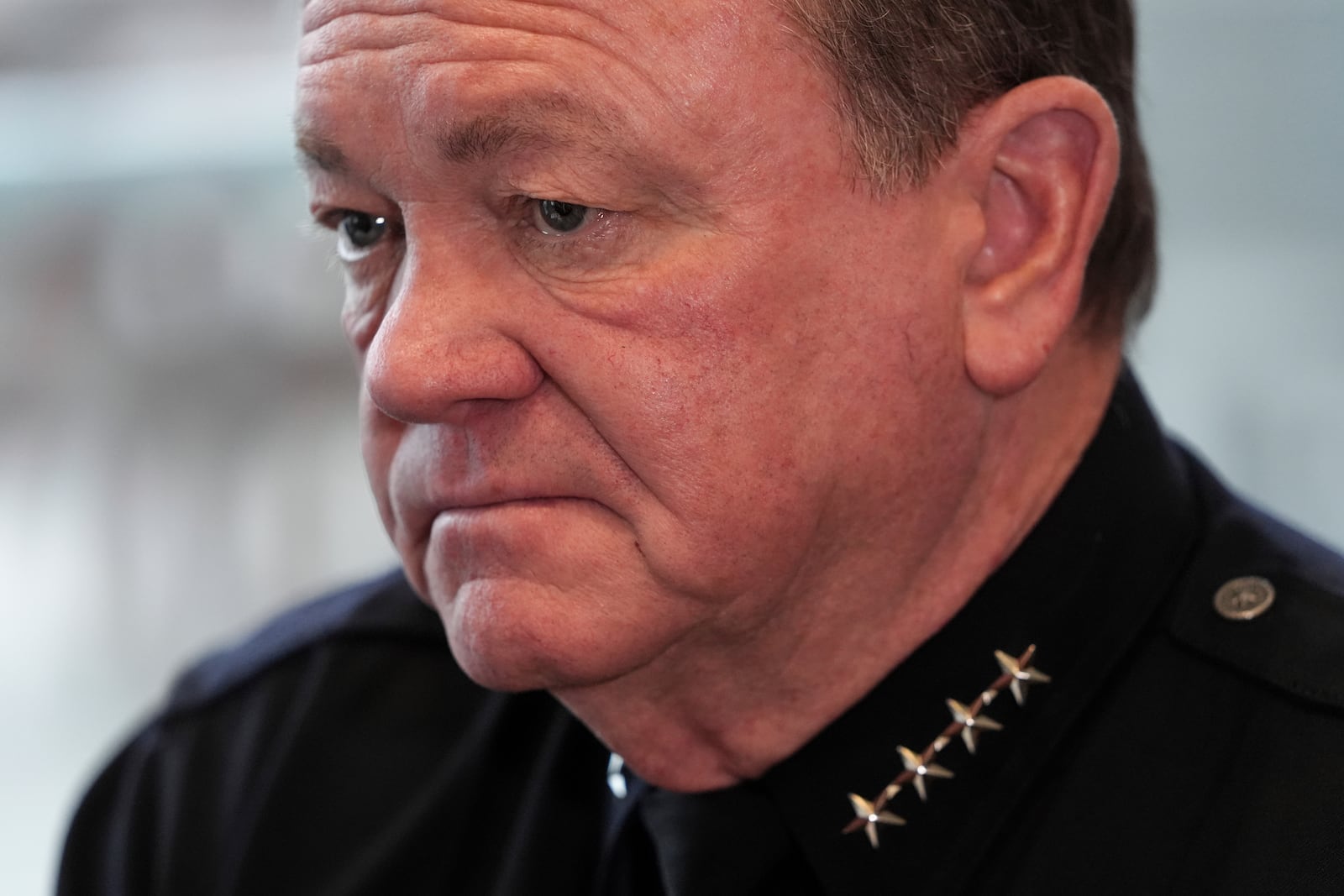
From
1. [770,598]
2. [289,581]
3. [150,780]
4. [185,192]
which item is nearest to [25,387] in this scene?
[185,192]

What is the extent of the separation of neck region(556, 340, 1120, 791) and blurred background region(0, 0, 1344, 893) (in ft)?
5.81

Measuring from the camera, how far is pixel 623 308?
3.84 ft

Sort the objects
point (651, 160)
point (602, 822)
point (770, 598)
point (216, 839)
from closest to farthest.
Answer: point (651, 160), point (770, 598), point (602, 822), point (216, 839)

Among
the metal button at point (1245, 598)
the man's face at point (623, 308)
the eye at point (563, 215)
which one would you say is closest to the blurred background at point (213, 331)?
the metal button at point (1245, 598)

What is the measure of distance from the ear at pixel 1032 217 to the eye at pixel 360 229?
0.50 m

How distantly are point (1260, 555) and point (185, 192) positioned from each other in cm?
360

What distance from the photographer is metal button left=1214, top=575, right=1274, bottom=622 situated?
131 cm

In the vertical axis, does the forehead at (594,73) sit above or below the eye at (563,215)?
above

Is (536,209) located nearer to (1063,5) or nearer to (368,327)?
(368,327)

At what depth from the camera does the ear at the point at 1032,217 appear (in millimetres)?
1263

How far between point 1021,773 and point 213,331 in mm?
3441

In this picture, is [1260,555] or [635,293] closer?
[635,293]

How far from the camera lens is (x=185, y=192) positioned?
429 centimetres

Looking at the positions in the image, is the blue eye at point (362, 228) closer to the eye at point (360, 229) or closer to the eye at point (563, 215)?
the eye at point (360, 229)
